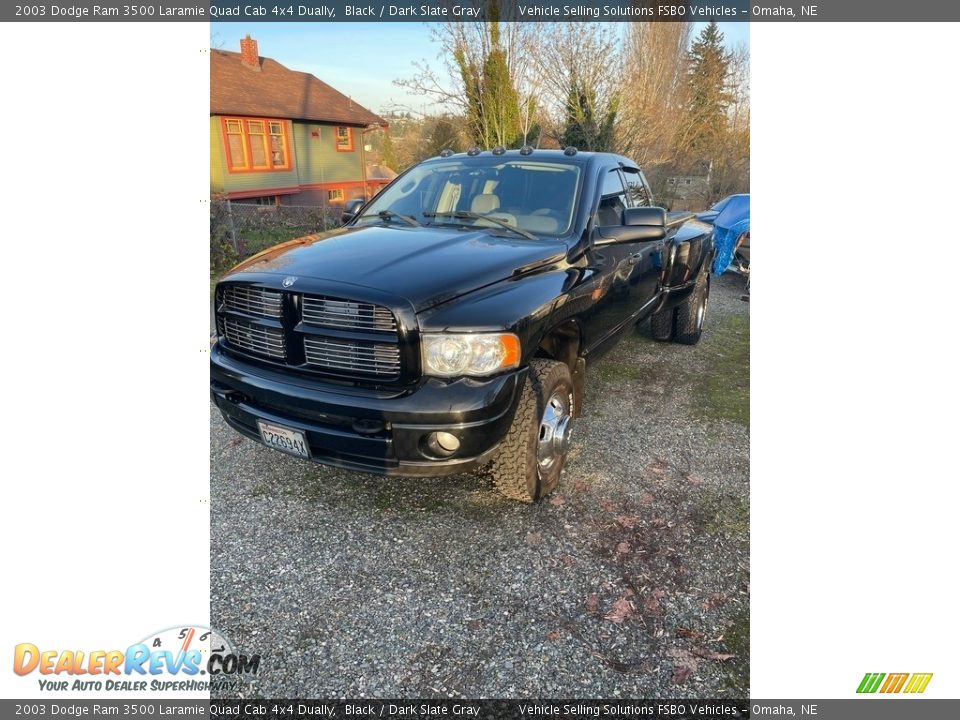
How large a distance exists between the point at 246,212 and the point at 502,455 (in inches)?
393

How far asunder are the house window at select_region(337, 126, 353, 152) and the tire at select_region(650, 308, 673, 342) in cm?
2114

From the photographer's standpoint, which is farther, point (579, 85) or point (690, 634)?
point (579, 85)

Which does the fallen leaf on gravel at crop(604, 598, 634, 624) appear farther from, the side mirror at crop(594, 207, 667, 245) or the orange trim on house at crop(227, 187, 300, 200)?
the orange trim on house at crop(227, 187, 300, 200)

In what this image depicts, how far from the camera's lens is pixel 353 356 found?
255cm

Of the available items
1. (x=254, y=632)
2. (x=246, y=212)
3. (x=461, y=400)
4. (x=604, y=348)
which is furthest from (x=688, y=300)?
(x=246, y=212)

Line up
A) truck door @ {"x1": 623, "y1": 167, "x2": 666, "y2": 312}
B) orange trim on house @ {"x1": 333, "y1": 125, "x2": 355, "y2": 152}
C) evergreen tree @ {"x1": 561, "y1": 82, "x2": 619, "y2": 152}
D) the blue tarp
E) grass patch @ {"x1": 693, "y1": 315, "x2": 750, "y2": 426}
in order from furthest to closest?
orange trim on house @ {"x1": 333, "y1": 125, "x2": 355, "y2": 152} → evergreen tree @ {"x1": 561, "y1": 82, "x2": 619, "y2": 152} → the blue tarp → grass patch @ {"x1": 693, "y1": 315, "x2": 750, "y2": 426} → truck door @ {"x1": 623, "y1": 167, "x2": 666, "y2": 312}

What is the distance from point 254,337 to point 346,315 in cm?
65

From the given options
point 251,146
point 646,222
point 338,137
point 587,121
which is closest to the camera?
point 646,222

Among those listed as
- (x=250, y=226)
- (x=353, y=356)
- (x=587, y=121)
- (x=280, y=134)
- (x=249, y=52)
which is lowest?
(x=353, y=356)

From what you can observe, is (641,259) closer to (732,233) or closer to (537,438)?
(537,438)

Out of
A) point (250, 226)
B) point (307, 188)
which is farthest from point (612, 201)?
point (307, 188)

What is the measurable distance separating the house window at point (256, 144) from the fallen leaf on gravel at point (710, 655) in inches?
791

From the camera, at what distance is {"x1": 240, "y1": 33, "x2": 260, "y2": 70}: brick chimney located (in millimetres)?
20922
